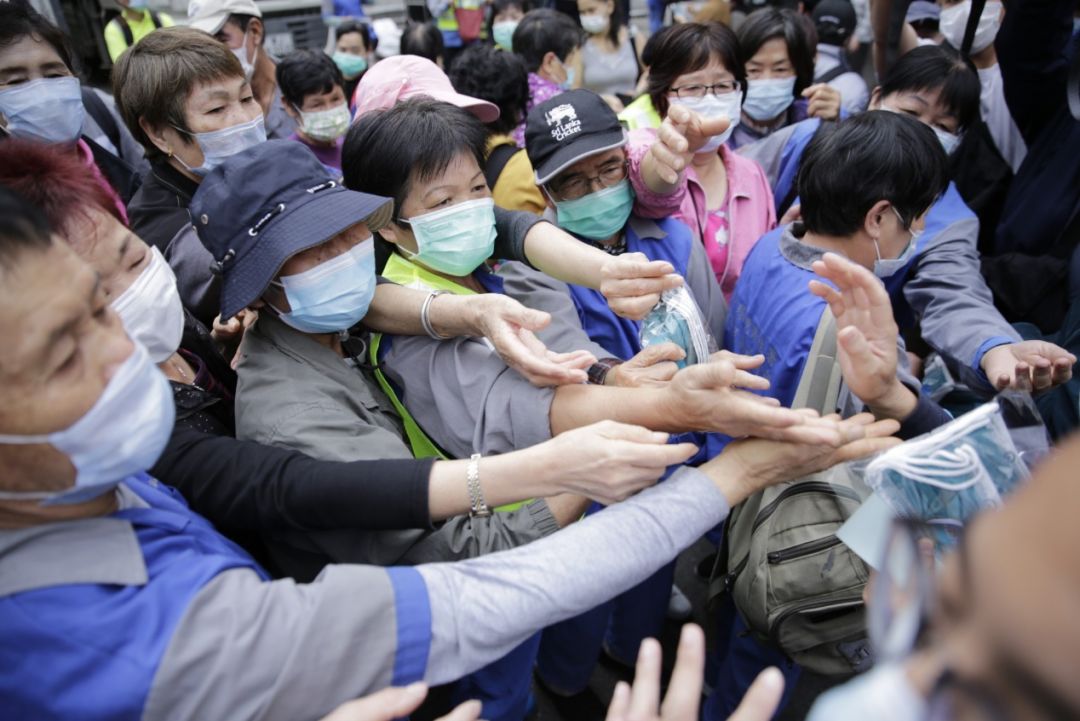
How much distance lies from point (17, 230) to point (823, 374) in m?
1.73

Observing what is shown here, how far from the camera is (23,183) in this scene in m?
1.32

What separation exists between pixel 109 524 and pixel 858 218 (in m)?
2.06

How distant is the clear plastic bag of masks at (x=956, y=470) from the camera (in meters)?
1.10

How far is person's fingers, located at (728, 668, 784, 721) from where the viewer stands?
0.96 metres

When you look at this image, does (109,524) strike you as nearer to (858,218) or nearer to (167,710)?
(167,710)

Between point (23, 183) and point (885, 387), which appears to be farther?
point (885, 387)

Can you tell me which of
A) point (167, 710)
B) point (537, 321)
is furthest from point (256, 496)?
point (537, 321)

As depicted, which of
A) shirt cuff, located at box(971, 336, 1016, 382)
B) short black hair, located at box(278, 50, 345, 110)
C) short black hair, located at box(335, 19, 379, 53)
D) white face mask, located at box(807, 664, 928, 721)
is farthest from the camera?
short black hair, located at box(335, 19, 379, 53)

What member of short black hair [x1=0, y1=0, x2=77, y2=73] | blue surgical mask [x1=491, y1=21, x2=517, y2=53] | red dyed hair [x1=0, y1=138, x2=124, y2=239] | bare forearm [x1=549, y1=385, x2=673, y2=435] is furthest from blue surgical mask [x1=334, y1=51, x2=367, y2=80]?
bare forearm [x1=549, y1=385, x2=673, y2=435]

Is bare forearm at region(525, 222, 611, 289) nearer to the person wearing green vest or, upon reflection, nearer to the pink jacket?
the pink jacket

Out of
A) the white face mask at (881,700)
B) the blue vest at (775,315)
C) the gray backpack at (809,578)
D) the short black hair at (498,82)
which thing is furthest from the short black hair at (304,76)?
the white face mask at (881,700)

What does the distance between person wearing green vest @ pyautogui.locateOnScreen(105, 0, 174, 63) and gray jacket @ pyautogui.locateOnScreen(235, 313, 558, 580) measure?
204 inches

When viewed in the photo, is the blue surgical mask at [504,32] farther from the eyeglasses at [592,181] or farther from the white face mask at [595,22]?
the eyeglasses at [592,181]

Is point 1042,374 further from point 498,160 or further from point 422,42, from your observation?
point 422,42
